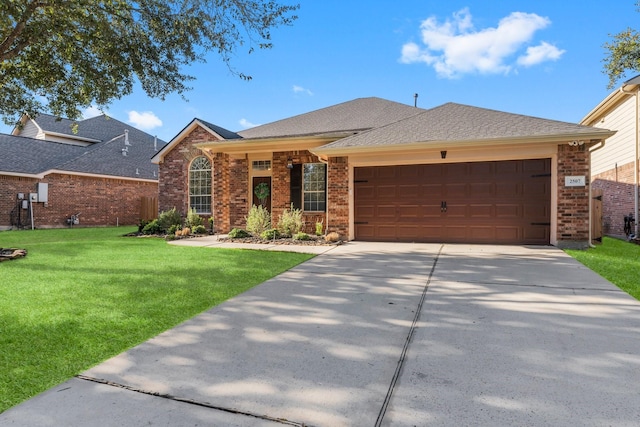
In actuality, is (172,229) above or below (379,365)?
above

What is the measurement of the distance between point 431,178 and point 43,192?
1822 cm

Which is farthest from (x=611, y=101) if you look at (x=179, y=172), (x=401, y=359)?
(x=179, y=172)

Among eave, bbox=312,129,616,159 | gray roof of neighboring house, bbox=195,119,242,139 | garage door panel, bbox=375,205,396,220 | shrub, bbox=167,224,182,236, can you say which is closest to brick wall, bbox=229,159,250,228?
shrub, bbox=167,224,182,236

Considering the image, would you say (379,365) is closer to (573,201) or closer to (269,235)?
(269,235)

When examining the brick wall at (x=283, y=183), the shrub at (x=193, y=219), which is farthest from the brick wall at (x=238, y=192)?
the shrub at (x=193, y=219)

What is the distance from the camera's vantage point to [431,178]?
952 centimetres

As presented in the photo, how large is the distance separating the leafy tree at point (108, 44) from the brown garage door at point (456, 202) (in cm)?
497

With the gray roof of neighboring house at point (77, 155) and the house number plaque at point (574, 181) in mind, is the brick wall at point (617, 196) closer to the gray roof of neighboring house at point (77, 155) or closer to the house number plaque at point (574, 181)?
the house number plaque at point (574, 181)

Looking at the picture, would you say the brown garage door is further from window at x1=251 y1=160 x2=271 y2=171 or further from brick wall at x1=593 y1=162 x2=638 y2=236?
brick wall at x1=593 y1=162 x2=638 y2=236

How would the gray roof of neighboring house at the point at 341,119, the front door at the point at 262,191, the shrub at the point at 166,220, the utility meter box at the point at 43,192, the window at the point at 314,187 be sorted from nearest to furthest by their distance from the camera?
the window at the point at 314,187
the front door at the point at 262,191
the gray roof of neighboring house at the point at 341,119
the shrub at the point at 166,220
the utility meter box at the point at 43,192

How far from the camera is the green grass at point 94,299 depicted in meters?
2.51

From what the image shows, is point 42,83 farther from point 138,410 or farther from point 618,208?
point 618,208

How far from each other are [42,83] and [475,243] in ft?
39.2

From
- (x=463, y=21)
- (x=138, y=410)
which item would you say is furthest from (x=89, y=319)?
(x=463, y=21)
